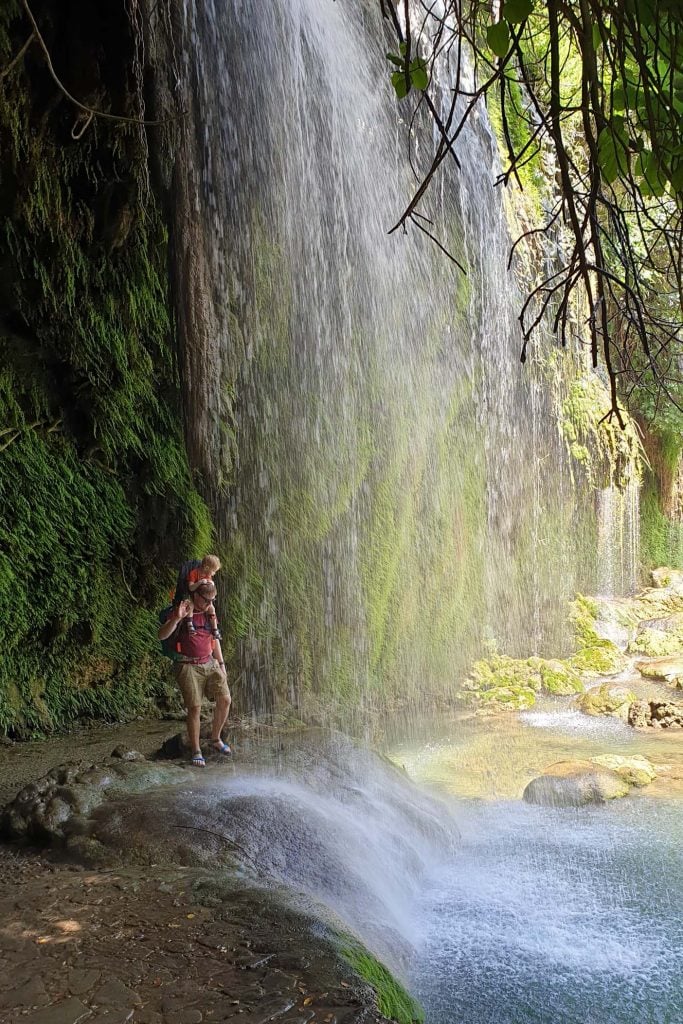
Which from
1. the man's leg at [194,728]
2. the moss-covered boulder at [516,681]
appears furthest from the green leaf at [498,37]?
the moss-covered boulder at [516,681]

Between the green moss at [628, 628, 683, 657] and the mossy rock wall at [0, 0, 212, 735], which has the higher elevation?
the mossy rock wall at [0, 0, 212, 735]

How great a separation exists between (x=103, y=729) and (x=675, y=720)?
228 inches

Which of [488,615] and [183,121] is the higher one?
[183,121]

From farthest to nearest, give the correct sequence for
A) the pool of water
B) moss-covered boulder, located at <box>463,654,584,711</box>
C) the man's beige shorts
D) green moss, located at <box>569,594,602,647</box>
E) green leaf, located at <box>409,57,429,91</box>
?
green moss, located at <box>569,594,602,647</box> < moss-covered boulder, located at <box>463,654,584,711</box> < the man's beige shorts < the pool of water < green leaf, located at <box>409,57,429,91</box>

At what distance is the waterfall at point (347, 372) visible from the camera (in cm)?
737

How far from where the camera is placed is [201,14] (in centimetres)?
657

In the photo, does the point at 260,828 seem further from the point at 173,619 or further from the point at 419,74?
the point at 419,74

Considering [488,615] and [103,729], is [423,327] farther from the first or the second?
[103,729]

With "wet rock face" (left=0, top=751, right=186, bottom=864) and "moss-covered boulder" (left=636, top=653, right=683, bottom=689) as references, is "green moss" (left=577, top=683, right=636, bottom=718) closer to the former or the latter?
"moss-covered boulder" (left=636, top=653, right=683, bottom=689)

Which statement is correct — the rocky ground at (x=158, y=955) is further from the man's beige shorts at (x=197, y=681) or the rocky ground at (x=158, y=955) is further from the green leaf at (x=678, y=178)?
Result: the green leaf at (x=678, y=178)

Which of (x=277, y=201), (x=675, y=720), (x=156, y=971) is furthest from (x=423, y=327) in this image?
(x=156, y=971)

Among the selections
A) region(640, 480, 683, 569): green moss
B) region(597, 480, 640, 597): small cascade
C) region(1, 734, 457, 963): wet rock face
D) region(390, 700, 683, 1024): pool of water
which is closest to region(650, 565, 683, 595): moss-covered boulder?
region(640, 480, 683, 569): green moss

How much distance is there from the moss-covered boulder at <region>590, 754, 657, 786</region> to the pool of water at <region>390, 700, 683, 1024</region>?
0.36 ft

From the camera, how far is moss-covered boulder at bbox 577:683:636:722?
371 inches
